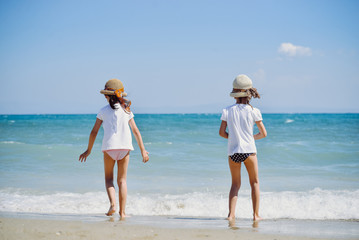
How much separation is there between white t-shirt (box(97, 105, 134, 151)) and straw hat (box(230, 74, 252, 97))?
1312 millimetres

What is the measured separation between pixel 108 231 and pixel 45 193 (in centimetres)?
391

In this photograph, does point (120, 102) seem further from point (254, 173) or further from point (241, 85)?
point (254, 173)

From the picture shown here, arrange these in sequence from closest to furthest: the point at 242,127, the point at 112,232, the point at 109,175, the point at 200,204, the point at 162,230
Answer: the point at 112,232
the point at 162,230
the point at 242,127
the point at 109,175
the point at 200,204

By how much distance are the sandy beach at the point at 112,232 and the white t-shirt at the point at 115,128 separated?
0.88 m

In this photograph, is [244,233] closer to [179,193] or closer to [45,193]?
[179,193]

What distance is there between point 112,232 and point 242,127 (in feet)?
5.92

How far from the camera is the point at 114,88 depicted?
4348 mm

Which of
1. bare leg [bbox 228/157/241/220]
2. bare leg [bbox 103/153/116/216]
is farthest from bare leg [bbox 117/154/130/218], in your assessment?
bare leg [bbox 228/157/241/220]

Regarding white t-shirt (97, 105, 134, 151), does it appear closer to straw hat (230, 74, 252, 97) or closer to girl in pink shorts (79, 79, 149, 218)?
girl in pink shorts (79, 79, 149, 218)

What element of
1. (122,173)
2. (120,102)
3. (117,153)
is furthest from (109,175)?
(120,102)

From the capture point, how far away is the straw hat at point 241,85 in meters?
4.21

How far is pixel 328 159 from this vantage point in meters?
11.6

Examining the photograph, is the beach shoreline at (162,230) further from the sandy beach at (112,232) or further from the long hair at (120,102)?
the long hair at (120,102)

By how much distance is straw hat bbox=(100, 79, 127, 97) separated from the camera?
4328mm
